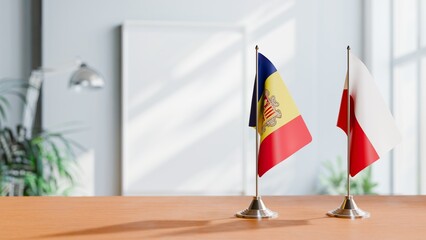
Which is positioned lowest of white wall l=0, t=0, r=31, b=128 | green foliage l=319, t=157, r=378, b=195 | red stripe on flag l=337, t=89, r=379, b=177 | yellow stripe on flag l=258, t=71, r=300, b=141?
green foliage l=319, t=157, r=378, b=195

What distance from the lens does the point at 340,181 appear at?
18.8 feet

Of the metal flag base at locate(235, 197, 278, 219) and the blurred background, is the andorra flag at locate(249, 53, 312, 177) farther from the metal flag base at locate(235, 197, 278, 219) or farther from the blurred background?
the blurred background

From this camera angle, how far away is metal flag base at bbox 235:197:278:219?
61.4 inches

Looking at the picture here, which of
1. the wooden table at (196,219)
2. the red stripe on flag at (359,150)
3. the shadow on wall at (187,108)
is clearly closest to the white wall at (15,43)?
the shadow on wall at (187,108)

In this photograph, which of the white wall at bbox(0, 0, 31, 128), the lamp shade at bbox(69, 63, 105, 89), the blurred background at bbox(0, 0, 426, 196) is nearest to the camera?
the lamp shade at bbox(69, 63, 105, 89)

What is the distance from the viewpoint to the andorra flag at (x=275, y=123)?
162 cm

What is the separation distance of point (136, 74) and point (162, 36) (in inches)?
15.6

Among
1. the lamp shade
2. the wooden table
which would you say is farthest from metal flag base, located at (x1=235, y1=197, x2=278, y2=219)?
the lamp shade

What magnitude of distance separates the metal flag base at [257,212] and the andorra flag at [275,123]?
0.28 feet

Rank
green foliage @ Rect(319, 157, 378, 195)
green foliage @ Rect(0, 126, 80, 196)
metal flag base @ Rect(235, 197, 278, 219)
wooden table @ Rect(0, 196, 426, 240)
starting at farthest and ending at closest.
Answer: green foliage @ Rect(319, 157, 378, 195) → green foliage @ Rect(0, 126, 80, 196) → metal flag base @ Rect(235, 197, 278, 219) → wooden table @ Rect(0, 196, 426, 240)

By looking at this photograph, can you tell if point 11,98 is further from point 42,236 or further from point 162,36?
point 42,236

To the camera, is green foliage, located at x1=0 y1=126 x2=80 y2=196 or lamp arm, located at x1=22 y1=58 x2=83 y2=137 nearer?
green foliage, located at x1=0 y1=126 x2=80 y2=196

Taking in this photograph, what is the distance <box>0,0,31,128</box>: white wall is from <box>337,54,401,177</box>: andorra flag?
4.29 meters

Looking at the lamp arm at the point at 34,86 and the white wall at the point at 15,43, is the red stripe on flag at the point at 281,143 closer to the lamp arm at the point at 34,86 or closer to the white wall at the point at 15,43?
the lamp arm at the point at 34,86
